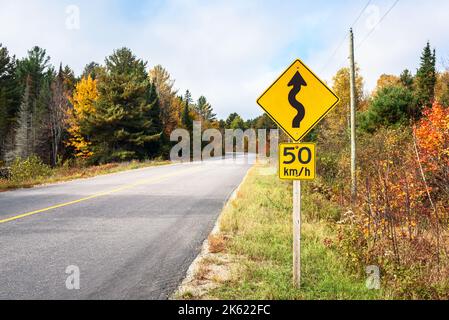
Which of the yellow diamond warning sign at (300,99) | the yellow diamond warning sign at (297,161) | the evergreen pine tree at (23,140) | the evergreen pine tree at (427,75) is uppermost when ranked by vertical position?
the evergreen pine tree at (427,75)

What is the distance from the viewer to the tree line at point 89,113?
33719 mm

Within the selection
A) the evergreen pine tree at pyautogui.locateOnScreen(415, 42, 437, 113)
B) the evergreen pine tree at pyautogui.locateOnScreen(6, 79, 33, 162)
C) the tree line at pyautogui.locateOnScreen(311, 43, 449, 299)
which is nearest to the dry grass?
the tree line at pyautogui.locateOnScreen(311, 43, 449, 299)

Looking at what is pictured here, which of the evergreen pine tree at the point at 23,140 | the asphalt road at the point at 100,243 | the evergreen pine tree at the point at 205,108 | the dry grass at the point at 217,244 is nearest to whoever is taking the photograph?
the asphalt road at the point at 100,243

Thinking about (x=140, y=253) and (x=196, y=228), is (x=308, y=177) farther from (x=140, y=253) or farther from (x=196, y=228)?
(x=196, y=228)

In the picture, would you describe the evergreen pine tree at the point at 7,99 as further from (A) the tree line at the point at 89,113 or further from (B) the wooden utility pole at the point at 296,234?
(B) the wooden utility pole at the point at 296,234

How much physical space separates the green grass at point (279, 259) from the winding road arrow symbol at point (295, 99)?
6.38ft

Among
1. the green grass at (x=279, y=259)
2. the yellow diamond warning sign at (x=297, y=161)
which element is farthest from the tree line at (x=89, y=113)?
the yellow diamond warning sign at (x=297, y=161)

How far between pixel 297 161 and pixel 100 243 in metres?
3.71

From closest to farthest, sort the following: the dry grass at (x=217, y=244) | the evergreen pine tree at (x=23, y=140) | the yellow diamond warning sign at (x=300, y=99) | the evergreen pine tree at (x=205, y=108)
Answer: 1. the yellow diamond warning sign at (x=300, y=99)
2. the dry grass at (x=217, y=244)
3. the evergreen pine tree at (x=23, y=140)
4. the evergreen pine tree at (x=205, y=108)

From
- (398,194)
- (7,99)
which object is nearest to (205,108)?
(7,99)

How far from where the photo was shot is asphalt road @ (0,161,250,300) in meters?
3.85

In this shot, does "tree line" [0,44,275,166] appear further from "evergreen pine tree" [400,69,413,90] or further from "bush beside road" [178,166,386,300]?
"evergreen pine tree" [400,69,413,90]

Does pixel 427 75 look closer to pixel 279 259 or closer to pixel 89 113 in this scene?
pixel 89 113

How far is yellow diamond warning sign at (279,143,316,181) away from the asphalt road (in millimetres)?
1952
